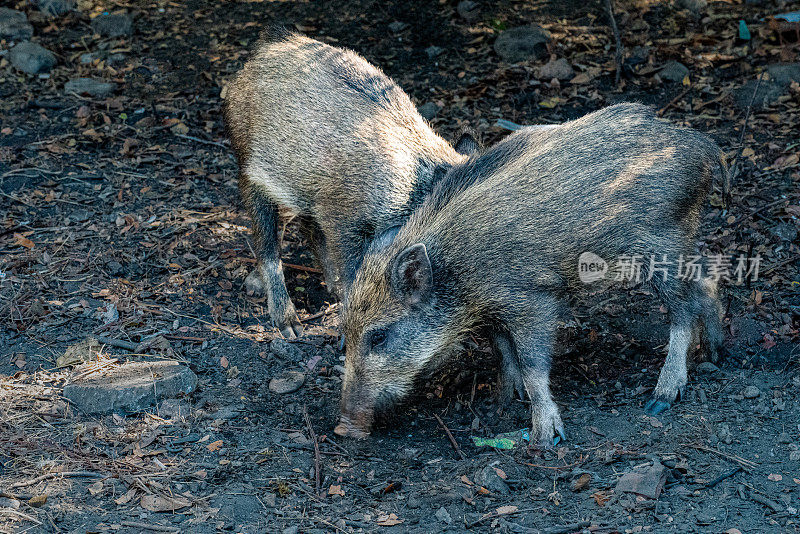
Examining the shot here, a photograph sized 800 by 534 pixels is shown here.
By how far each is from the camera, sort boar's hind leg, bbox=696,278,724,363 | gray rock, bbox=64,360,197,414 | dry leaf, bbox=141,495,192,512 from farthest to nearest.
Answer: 1. boar's hind leg, bbox=696,278,724,363
2. gray rock, bbox=64,360,197,414
3. dry leaf, bbox=141,495,192,512

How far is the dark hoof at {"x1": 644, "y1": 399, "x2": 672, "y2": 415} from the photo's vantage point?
472cm

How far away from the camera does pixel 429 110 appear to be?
7980 mm

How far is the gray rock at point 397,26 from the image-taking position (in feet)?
29.7

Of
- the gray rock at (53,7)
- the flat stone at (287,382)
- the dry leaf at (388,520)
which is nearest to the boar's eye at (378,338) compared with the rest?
the flat stone at (287,382)

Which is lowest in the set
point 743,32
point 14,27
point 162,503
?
point 14,27

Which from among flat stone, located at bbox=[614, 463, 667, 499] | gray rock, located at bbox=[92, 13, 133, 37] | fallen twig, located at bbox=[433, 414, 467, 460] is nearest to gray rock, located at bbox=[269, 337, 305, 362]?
fallen twig, located at bbox=[433, 414, 467, 460]

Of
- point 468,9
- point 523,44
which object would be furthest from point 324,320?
point 468,9

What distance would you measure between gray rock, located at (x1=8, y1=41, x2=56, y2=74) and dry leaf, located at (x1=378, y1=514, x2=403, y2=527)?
22.5ft

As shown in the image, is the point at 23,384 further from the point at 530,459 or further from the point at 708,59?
the point at 708,59

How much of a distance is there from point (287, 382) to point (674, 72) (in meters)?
4.91

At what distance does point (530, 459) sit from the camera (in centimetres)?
443

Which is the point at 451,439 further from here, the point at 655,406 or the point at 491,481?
the point at 655,406

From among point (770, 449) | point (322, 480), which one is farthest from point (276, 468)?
point (770, 449)

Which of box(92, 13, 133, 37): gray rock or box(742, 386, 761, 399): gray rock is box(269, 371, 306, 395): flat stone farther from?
box(92, 13, 133, 37): gray rock
